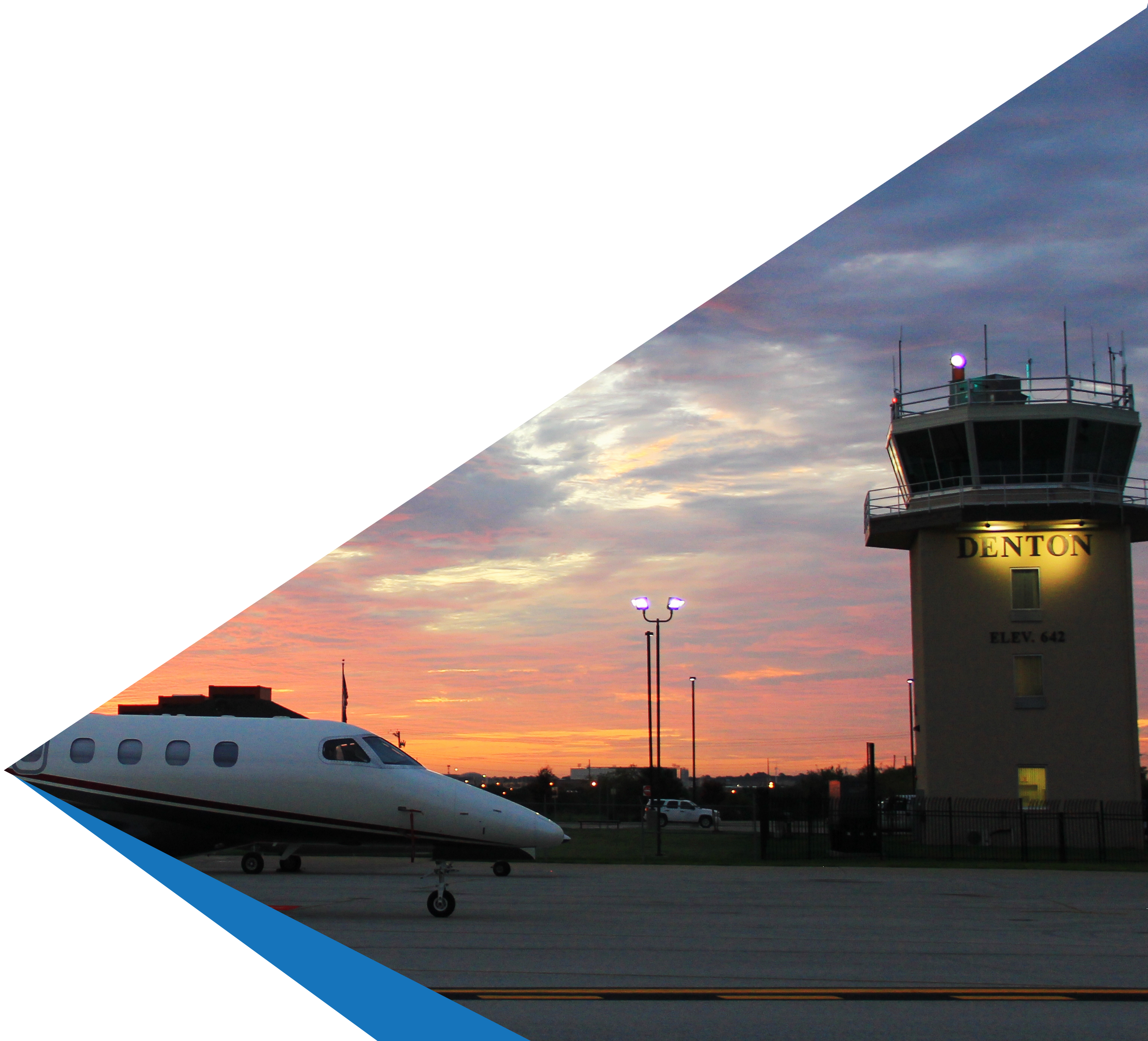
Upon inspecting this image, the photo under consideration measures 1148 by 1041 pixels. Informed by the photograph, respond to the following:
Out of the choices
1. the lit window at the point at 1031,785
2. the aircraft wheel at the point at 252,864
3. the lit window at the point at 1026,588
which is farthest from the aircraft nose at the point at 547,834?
the lit window at the point at 1026,588

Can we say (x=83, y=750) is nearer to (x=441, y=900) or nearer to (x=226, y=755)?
(x=226, y=755)

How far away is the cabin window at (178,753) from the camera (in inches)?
681

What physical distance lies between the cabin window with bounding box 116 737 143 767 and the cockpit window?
330cm

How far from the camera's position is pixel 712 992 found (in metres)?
10.1

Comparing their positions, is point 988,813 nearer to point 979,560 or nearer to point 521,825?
point 979,560

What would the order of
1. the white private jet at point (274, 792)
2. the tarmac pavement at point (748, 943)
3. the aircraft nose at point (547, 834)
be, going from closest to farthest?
the tarmac pavement at point (748, 943)
the white private jet at point (274, 792)
the aircraft nose at point (547, 834)

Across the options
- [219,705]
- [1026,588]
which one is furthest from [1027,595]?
[219,705]

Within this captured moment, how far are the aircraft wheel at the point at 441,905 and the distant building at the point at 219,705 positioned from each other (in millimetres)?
15896

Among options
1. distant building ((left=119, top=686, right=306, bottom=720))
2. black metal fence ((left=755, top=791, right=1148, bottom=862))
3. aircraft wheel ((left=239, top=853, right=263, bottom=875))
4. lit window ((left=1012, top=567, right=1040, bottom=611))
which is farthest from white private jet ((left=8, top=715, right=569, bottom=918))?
lit window ((left=1012, top=567, right=1040, bottom=611))

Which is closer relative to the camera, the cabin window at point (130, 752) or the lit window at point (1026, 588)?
the cabin window at point (130, 752)

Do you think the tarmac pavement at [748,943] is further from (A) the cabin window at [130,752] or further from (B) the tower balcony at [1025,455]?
(B) the tower balcony at [1025,455]

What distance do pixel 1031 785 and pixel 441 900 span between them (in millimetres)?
32241

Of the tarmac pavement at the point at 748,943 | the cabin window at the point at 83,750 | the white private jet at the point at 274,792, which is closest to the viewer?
the tarmac pavement at the point at 748,943

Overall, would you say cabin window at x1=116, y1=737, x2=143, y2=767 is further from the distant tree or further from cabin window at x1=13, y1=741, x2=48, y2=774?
the distant tree
